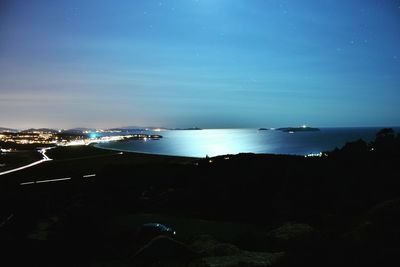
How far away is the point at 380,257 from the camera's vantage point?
7684 mm

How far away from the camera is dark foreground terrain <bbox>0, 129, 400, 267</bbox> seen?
10.0 m

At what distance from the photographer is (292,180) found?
2420 cm

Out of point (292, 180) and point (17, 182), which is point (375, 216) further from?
point (17, 182)

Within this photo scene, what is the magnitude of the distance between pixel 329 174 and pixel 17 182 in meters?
38.4

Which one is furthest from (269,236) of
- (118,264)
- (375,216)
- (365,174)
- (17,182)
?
(17,182)

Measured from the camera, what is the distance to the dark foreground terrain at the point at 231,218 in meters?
10.0

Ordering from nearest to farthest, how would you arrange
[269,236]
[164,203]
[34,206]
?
[269,236] → [34,206] → [164,203]

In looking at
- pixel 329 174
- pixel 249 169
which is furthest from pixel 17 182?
pixel 329 174

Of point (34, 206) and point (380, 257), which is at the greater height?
point (380, 257)

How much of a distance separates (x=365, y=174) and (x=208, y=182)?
40.2 ft

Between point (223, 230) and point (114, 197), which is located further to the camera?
point (114, 197)

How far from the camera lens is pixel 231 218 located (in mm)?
22797

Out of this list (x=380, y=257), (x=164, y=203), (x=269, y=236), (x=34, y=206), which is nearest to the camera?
(x=380, y=257)

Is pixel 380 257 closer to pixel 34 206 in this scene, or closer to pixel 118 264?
pixel 118 264
